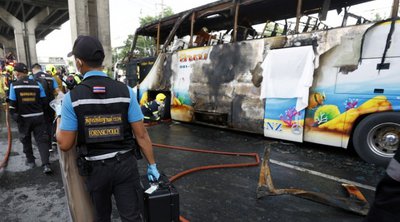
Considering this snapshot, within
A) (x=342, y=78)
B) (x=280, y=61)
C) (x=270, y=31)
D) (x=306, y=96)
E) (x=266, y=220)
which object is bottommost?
(x=266, y=220)

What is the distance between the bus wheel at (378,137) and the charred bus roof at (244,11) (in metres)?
2.35

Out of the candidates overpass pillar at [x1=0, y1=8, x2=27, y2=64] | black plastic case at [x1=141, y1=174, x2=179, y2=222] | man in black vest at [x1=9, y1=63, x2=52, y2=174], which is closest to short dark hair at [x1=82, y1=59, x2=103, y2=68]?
black plastic case at [x1=141, y1=174, x2=179, y2=222]

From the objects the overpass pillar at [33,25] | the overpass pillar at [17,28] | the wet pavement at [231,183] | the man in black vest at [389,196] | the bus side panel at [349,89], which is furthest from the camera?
the overpass pillar at [33,25]

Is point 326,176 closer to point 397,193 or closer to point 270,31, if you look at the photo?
point 397,193

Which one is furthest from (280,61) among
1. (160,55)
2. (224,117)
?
(160,55)

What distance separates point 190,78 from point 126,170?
5.03m

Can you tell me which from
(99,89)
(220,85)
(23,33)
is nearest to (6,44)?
(23,33)

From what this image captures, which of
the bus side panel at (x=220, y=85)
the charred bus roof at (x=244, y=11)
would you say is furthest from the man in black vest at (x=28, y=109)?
the charred bus roof at (x=244, y=11)

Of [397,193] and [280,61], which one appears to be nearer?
[397,193]

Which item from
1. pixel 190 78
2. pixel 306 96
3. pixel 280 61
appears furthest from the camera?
pixel 190 78

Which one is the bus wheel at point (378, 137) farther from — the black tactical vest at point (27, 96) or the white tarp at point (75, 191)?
the black tactical vest at point (27, 96)

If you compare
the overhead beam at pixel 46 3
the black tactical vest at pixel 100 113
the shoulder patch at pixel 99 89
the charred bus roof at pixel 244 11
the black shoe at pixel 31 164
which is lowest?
the black shoe at pixel 31 164

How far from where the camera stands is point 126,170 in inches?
66.1

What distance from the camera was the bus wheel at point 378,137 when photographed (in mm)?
3779
